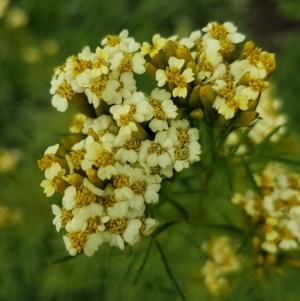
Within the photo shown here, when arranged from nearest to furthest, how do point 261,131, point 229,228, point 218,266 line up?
point 229,228 < point 261,131 < point 218,266

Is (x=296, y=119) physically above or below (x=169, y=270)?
above

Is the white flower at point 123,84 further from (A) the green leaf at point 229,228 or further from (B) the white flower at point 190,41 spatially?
(A) the green leaf at point 229,228

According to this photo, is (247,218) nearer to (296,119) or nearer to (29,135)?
(296,119)

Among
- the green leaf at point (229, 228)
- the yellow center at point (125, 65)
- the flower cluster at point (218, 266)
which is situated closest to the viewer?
the yellow center at point (125, 65)

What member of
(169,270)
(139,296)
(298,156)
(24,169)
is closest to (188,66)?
(169,270)

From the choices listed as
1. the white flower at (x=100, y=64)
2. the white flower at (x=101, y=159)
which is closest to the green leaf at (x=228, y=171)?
the white flower at (x=101, y=159)

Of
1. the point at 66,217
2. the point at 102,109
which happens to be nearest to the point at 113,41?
the point at 102,109

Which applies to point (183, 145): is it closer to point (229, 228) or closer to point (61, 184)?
point (61, 184)
